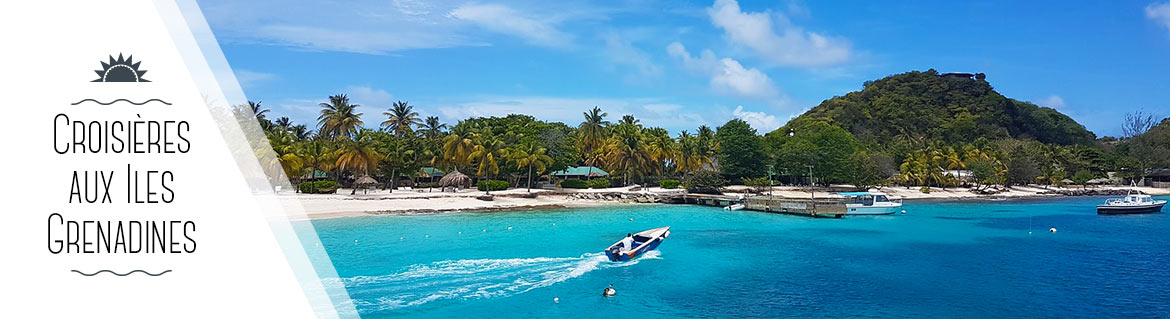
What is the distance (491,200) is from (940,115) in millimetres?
102490

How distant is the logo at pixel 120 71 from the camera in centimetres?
1557

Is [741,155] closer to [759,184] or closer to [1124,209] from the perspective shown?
[759,184]

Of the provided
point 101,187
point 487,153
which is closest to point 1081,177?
point 487,153

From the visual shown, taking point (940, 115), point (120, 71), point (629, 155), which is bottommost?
point (629, 155)

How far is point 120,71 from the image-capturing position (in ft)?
51.5

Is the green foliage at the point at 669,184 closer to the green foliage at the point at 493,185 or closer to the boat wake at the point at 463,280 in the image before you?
the green foliage at the point at 493,185

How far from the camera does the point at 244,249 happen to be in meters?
23.9

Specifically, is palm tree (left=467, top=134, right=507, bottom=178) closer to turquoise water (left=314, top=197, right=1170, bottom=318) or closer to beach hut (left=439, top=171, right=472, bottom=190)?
beach hut (left=439, top=171, right=472, bottom=190)

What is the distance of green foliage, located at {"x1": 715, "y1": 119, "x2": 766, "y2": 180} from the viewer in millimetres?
70562

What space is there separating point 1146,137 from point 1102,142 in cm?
1958

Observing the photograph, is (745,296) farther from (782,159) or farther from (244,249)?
(782,159)

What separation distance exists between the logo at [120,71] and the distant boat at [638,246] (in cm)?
1554

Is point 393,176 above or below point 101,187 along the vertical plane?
above

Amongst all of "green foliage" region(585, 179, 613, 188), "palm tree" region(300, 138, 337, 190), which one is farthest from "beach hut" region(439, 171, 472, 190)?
"green foliage" region(585, 179, 613, 188)
